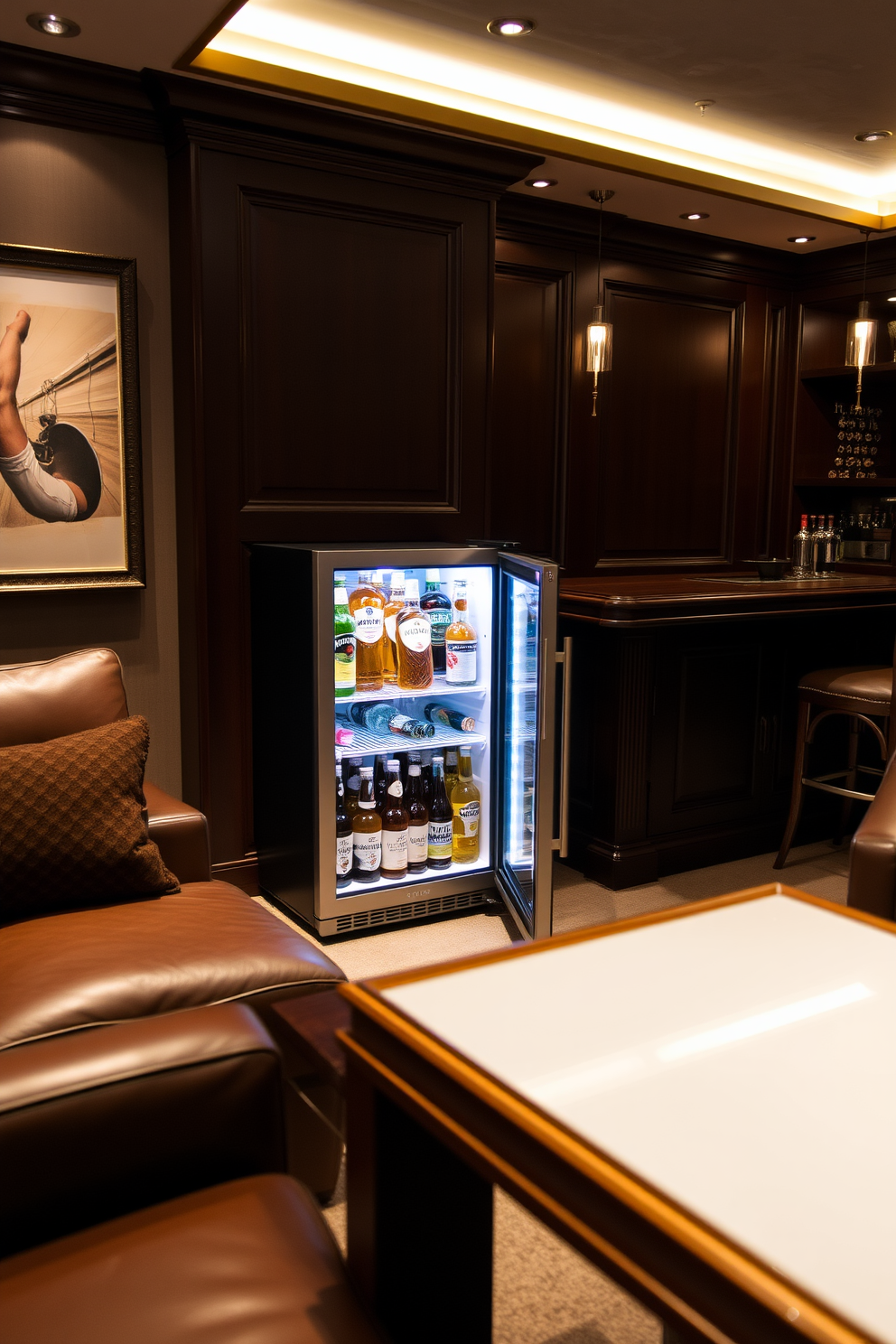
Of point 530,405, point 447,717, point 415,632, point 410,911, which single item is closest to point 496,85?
point 530,405

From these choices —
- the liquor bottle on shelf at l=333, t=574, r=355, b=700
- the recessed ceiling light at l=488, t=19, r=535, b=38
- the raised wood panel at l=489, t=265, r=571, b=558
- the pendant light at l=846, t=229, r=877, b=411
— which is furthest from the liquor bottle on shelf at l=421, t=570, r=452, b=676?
the pendant light at l=846, t=229, r=877, b=411

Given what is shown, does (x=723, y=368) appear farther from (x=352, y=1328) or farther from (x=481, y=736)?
(x=352, y=1328)

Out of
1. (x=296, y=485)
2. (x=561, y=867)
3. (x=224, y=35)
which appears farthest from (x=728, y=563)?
(x=224, y=35)

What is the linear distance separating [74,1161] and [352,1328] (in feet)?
1.17

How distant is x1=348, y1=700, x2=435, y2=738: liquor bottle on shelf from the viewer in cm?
319

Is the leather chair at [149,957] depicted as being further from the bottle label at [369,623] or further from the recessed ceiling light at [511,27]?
the recessed ceiling light at [511,27]

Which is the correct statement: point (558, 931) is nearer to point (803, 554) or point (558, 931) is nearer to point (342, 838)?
point (342, 838)

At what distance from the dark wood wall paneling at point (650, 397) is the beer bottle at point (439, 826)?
140 centimetres

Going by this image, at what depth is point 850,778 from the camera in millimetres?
3922

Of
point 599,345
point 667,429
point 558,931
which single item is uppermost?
point 599,345

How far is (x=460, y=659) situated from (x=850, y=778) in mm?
1700

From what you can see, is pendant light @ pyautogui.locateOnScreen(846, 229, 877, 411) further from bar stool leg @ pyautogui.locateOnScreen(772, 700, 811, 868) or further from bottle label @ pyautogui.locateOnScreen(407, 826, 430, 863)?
bottle label @ pyautogui.locateOnScreen(407, 826, 430, 863)

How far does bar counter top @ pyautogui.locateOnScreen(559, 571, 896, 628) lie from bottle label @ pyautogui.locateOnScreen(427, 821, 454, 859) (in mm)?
802

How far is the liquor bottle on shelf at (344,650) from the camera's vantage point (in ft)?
9.79
